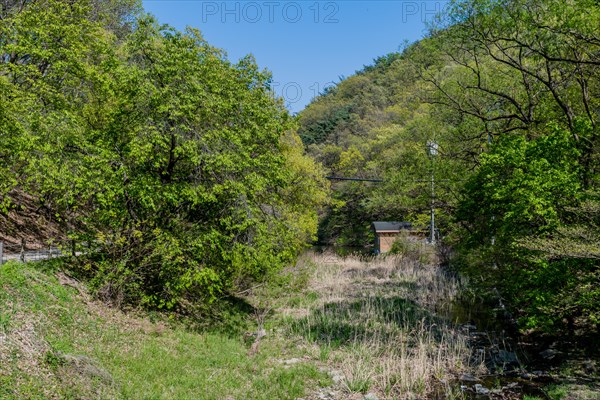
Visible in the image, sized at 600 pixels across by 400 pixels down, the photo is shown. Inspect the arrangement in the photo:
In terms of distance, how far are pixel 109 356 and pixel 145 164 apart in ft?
17.0

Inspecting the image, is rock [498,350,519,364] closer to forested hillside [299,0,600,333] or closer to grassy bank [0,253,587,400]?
grassy bank [0,253,587,400]

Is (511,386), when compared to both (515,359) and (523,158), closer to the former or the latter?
(515,359)

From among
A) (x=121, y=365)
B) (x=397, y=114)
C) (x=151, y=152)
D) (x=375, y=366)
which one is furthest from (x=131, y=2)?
(x=397, y=114)

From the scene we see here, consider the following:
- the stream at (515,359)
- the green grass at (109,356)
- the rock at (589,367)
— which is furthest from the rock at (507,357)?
the green grass at (109,356)

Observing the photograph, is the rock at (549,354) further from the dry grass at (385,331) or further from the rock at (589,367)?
the dry grass at (385,331)

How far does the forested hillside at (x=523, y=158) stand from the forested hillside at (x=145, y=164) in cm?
607

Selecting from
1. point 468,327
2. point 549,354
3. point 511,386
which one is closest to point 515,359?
point 549,354

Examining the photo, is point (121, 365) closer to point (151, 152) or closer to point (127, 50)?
point (151, 152)

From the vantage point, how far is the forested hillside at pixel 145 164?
35.2 ft

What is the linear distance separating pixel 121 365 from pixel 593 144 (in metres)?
11.1

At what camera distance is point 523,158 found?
10.3m

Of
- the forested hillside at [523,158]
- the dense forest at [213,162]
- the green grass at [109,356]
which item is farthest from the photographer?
the dense forest at [213,162]

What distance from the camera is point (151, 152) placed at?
37.3 feet

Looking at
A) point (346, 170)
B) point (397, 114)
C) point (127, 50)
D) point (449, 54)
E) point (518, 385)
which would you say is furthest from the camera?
point (397, 114)
